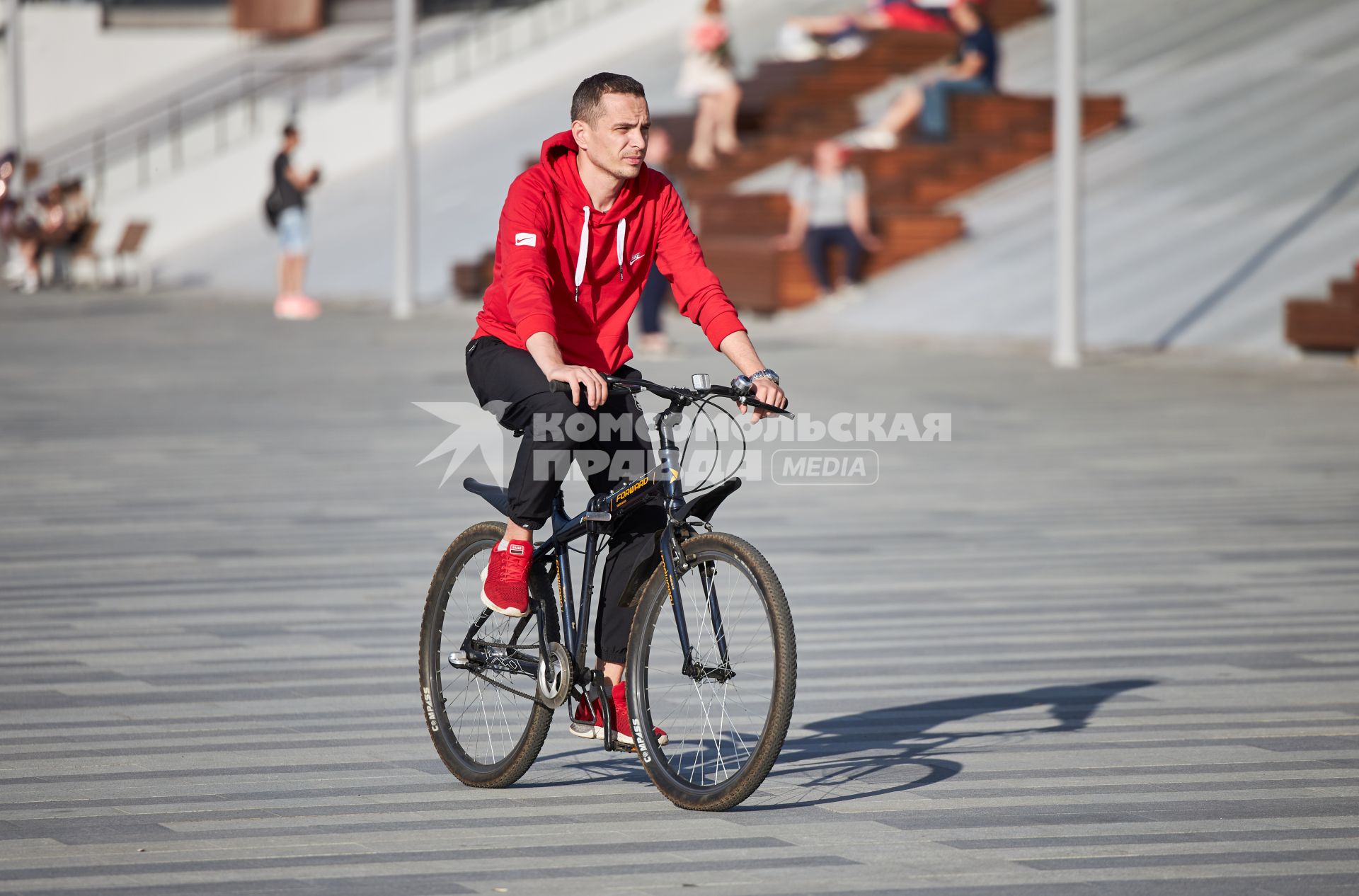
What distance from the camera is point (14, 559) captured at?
30.6 feet

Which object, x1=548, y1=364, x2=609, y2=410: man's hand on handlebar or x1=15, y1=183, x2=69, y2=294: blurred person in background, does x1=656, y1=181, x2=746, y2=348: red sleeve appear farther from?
x1=15, y1=183, x2=69, y2=294: blurred person in background

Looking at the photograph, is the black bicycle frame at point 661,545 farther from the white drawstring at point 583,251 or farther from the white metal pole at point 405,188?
the white metal pole at point 405,188

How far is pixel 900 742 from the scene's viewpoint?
20.2 ft

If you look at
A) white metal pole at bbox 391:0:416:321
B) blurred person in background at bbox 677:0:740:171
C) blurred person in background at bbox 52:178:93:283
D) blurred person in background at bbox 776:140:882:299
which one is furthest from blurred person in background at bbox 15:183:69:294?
blurred person in background at bbox 776:140:882:299

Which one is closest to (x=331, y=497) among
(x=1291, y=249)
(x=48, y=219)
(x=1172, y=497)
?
(x=1172, y=497)

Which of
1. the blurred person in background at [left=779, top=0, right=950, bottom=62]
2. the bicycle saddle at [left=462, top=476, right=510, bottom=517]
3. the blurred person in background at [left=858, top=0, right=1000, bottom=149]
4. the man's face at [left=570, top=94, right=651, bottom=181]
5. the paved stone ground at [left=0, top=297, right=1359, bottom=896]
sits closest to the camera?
the paved stone ground at [left=0, top=297, right=1359, bottom=896]

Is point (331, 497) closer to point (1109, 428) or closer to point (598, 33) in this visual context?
point (1109, 428)

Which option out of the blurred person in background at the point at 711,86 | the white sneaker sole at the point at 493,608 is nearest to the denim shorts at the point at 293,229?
the blurred person in background at the point at 711,86

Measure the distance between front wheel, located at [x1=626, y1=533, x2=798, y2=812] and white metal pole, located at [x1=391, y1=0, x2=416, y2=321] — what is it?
22.0 meters

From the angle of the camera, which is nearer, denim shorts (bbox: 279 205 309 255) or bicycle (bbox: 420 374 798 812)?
bicycle (bbox: 420 374 798 812)

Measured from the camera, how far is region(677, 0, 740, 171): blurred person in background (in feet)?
93.4

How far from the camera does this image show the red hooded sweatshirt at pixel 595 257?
539cm

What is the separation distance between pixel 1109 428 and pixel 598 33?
27.4 m
